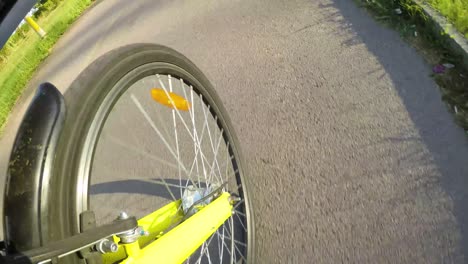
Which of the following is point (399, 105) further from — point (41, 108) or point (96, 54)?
point (96, 54)

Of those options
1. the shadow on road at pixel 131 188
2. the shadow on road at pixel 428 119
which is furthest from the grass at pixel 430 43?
the shadow on road at pixel 131 188

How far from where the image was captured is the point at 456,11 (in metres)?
3.30

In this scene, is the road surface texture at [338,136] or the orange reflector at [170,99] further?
the road surface texture at [338,136]

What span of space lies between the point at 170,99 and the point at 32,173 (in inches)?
36.7

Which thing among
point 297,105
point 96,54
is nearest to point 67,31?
point 96,54

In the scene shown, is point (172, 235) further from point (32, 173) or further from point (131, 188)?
point (131, 188)

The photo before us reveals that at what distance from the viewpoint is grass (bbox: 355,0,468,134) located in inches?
111

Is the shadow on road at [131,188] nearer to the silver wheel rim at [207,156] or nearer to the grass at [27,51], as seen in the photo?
the silver wheel rim at [207,156]

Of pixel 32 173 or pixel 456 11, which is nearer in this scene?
pixel 32 173

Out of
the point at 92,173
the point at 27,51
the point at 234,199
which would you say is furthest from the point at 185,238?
the point at 27,51

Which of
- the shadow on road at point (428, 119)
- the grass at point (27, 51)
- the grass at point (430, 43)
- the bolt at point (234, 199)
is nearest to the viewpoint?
the bolt at point (234, 199)

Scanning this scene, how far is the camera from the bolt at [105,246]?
1328mm

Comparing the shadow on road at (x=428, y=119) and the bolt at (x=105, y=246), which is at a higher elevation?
the bolt at (x=105, y=246)

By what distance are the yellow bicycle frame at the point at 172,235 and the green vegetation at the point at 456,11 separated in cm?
210
